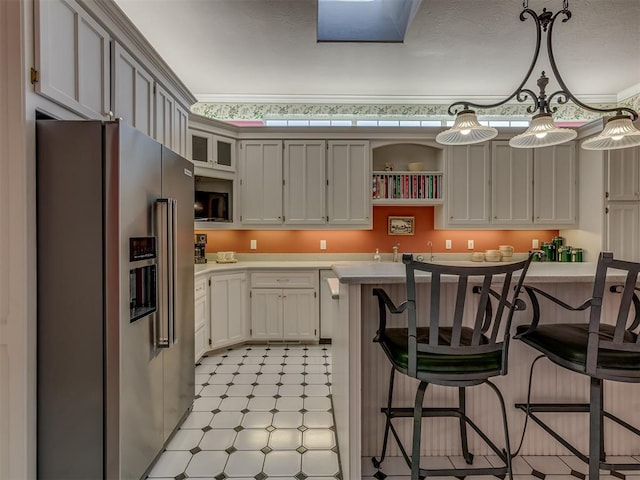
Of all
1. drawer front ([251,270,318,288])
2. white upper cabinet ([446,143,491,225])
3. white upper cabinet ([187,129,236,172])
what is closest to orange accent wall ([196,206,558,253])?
white upper cabinet ([446,143,491,225])

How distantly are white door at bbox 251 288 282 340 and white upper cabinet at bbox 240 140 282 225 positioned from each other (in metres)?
0.85

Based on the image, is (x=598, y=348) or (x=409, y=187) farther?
(x=409, y=187)

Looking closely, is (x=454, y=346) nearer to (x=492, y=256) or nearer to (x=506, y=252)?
(x=492, y=256)

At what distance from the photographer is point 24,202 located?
1.43 meters

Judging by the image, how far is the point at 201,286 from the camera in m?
3.42

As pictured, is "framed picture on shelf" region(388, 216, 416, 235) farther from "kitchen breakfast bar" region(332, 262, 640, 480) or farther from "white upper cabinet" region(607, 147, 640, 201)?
"kitchen breakfast bar" region(332, 262, 640, 480)

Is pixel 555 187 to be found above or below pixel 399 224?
above

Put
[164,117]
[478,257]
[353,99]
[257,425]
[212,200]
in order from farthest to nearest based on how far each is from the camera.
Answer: [353,99] → [478,257] → [212,200] → [164,117] → [257,425]

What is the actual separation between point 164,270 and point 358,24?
2752 mm

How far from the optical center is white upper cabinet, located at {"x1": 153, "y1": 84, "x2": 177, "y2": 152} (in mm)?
2681

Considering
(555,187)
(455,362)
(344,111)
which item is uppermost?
(344,111)

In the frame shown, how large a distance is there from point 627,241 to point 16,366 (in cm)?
516

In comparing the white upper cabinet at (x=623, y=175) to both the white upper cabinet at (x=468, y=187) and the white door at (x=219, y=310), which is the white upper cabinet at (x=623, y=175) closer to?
the white upper cabinet at (x=468, y=187)

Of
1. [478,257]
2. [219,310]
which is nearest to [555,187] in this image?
[478,257]
